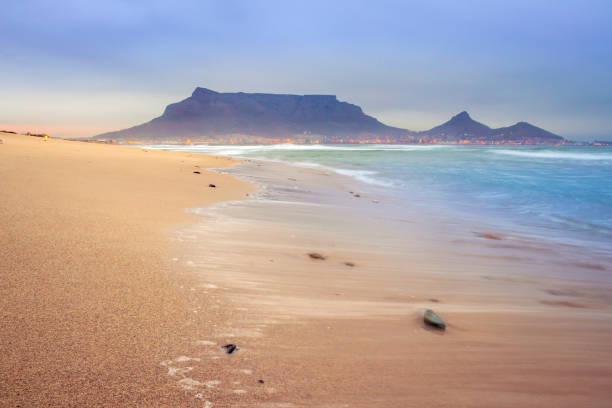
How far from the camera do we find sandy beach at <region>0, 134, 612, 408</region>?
3.75 ft

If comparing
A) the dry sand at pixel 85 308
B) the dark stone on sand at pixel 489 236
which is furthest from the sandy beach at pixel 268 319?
the dark stone on sand at pixel 489 236

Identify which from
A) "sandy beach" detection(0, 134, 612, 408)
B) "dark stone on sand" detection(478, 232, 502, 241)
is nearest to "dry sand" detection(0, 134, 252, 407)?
"sandy beach" detection(0, 134, 612, 408)

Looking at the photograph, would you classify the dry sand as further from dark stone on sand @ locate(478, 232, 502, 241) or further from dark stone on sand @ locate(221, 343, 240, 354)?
dark stone on sand @ locate(478, 232, 502, 241)

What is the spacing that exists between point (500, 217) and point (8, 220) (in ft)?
24.5

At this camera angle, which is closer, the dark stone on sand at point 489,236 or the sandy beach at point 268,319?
the sandy beach at point 268,319

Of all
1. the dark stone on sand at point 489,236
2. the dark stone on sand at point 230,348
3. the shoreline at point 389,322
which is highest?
the dark stone on sand at point 230,348

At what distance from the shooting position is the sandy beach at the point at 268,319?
1144mm

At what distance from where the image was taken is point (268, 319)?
167cm

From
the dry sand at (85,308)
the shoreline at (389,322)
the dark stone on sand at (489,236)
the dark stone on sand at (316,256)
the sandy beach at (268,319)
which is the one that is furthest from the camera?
the dark stone on sand at (489,236)

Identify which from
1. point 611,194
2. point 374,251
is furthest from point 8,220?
point 611,194

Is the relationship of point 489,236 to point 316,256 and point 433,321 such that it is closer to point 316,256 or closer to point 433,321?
point 316,256

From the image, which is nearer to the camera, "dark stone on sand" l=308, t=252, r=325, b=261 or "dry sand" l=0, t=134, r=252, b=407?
"dry sand" l=0, t=134, r=252, b=407

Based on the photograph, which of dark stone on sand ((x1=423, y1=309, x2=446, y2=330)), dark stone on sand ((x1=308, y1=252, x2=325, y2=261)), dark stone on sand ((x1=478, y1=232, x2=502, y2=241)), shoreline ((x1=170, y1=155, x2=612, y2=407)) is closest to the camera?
shoreline ((x1=170, y1=155, x2=612, y2=407))

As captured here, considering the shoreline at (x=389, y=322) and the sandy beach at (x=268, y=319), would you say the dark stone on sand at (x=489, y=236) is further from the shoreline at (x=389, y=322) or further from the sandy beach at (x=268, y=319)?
the sandy beach at (x=268, y=319)
